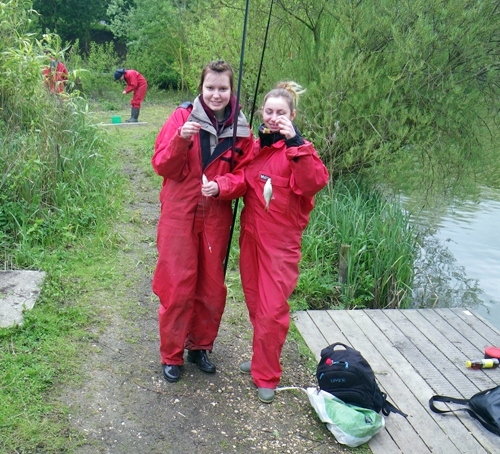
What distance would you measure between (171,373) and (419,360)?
1777 millimetres

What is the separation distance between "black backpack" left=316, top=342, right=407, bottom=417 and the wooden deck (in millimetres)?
149

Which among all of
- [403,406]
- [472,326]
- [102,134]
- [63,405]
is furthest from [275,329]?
[102,134]

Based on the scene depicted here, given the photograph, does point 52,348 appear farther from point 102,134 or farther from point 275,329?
point 102,134

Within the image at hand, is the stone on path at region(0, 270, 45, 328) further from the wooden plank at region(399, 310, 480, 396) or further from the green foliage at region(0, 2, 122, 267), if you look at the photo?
the wooden plank at region(399, 310, 480, 396)

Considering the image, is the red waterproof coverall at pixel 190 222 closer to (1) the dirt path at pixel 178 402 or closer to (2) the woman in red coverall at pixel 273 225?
(2) the woman in red coverall at pixel 273 225

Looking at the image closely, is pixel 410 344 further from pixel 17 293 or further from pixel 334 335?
pixel 17 293

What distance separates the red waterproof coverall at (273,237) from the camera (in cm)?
302

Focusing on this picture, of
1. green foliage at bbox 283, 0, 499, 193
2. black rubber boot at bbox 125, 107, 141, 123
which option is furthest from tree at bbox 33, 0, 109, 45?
green foliage at bbox 283, 0, 499, 193

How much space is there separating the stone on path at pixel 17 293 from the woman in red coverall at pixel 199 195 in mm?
1218

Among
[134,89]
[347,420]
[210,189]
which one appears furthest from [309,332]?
[134,89]

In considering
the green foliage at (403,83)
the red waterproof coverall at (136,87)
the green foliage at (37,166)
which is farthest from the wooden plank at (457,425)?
the red waterproof coverall at (136,87)

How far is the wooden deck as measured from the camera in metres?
3.03

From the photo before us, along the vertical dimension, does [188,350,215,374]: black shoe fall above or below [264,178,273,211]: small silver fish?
below

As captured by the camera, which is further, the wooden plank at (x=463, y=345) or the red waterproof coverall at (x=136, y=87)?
the red waterproof coverall at (x=136, y=87)
